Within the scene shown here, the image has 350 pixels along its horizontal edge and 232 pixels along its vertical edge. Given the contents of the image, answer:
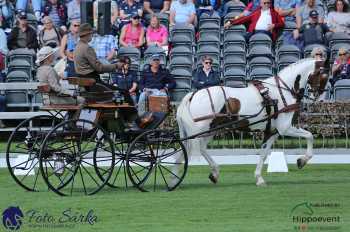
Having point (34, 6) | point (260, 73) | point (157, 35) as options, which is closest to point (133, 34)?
point (157, 35)

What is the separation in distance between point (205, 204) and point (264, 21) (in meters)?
10.4

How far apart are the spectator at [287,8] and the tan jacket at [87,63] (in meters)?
9.92

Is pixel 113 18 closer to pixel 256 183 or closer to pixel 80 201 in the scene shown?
pixel 256 183

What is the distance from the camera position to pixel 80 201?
49.7 ft

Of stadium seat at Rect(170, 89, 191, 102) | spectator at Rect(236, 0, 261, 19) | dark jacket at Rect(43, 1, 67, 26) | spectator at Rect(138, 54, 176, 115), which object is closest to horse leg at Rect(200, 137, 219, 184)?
spectator at Rect(138, 54, 176, 115)

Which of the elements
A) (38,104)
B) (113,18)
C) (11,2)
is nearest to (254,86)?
(38,104)

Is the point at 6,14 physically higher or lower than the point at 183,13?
lower

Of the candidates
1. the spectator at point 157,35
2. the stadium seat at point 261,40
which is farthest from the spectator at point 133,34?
the stadium seat at point 261,40

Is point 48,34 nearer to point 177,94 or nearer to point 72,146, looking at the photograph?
point 177,94

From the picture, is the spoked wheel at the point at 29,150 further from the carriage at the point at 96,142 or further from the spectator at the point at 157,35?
the spectator at the point at 157,35

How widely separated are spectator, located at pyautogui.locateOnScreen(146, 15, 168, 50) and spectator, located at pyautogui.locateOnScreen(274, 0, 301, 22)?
2.66 m

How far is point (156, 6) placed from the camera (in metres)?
26.1

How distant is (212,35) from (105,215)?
11281 millimetres

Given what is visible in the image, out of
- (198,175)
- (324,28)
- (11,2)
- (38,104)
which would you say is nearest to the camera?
(198,175)
